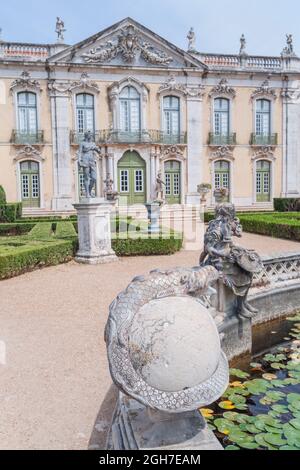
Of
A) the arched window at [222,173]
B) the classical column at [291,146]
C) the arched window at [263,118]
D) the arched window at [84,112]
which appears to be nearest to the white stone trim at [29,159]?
the arched window at [84,112]

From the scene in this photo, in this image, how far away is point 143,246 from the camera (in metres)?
11.1

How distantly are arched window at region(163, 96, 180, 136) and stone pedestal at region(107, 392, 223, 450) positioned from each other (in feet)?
72.5

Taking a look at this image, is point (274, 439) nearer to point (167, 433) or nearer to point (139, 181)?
point (167, 433)

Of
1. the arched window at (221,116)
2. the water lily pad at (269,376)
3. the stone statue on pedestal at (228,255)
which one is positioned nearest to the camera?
the water lily pad at (269,376)

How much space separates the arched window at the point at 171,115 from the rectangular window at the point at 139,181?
8.96 feet

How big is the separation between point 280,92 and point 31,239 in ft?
62.7

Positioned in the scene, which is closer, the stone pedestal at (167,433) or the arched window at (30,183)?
the stone pedestal at (167,433)

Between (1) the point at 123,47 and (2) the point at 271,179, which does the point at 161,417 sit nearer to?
(1) the point at 123,47

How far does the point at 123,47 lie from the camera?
22000 mm

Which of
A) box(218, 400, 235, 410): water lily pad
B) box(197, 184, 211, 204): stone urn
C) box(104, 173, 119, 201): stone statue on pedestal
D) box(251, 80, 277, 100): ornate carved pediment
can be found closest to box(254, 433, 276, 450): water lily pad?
box(218, 400, 235, 410): water lily pad

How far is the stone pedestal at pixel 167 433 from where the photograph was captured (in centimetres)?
223

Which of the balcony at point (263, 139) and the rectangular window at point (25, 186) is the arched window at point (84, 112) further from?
the balcony at point (263, 139)

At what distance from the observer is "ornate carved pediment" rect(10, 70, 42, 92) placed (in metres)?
21.3

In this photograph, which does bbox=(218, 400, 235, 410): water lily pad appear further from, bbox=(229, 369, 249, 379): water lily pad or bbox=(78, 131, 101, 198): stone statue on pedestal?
bbox=(78, 131, 101, 198): stone statue on pedestal
